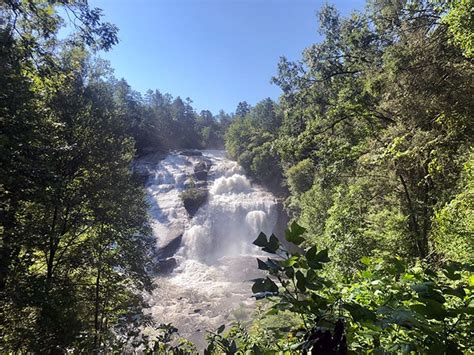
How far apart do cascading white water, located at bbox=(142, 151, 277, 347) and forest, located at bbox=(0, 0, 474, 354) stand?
6443 millimetres

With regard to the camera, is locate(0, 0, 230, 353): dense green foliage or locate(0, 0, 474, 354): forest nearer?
locate(0, 0, 474, 354): forest

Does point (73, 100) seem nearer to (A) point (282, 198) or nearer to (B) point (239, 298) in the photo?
(B) point (239, 298)

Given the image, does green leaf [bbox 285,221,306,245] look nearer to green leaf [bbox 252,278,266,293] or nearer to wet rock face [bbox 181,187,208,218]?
green leaf [bbox 252,278,266,293]

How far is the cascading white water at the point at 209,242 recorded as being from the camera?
61.5 feet

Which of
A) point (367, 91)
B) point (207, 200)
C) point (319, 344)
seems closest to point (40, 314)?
point (319, 344)

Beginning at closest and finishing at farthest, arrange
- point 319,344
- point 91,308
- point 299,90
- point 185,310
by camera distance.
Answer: point 319,344 → point 91,308 → point 299,90 → point 185,310

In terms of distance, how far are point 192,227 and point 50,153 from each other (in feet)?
77.8

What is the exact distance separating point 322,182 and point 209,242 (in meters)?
17.9

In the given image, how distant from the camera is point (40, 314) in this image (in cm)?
713

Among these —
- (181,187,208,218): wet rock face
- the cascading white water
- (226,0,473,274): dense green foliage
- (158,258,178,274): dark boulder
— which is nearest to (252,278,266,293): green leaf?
(226,0,473,274): dense green foliage

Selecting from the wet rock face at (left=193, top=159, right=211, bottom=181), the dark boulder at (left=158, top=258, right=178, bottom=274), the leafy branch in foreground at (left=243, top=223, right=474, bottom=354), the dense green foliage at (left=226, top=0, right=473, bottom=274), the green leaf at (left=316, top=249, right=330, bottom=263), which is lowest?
the dark boulder at (left=158, top=258, right=178, bottom=274)

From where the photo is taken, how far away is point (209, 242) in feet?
94.6

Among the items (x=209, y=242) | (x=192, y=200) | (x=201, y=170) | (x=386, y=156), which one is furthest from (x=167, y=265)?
(x=386, y=156)

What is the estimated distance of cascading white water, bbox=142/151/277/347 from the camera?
61.5 feet
